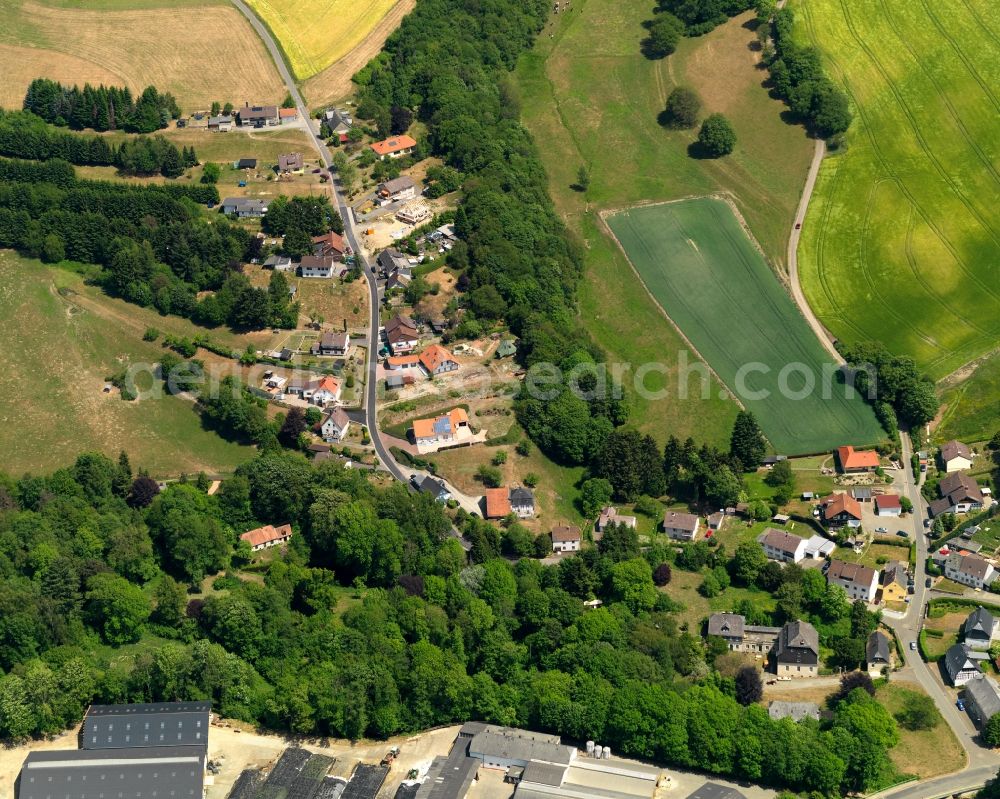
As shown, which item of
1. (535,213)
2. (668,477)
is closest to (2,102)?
(535,213)

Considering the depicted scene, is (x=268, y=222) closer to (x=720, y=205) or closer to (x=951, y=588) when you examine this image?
(x=720, y=205)

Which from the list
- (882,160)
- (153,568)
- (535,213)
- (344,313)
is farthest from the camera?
(882,160)

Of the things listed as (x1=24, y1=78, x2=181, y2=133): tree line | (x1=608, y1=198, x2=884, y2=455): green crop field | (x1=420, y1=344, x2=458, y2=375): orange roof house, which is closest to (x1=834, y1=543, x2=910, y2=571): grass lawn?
(x1=608, y1=198, x2=884, y2=455): green crop field

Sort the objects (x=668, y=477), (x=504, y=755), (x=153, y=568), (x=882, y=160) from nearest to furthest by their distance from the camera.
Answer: (x=504, y=755) → (x=153, y=568) → (x=668, y=477) → (x=882, y=160)

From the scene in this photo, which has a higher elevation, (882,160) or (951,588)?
(882,160)

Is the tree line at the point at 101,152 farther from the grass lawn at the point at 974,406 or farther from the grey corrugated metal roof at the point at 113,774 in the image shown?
the grass lawn at the point at 974,406

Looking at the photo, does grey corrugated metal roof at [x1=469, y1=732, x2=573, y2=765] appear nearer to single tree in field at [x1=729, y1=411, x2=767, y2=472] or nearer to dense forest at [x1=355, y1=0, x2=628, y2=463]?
dense forest at [x1=355, y1=0, x2=628, y2=463]
